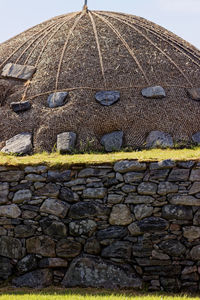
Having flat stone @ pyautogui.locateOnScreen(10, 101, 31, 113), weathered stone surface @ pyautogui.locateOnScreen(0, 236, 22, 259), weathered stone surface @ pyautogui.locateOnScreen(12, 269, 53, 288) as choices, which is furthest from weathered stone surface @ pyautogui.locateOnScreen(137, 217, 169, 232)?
flat stone @ pyautogui.locateOnScreen(10, 101, 31, 113)

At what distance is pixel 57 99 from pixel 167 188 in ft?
11.5

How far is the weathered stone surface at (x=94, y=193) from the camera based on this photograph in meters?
6.72

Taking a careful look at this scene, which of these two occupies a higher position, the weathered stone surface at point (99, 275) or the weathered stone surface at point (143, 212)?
the weathered stone surface at point (143, 212)

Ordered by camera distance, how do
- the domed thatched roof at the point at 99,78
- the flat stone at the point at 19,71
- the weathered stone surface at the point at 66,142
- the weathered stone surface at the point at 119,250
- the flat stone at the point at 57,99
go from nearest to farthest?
the weathered stone surface at the point at 119,250, the weathered stone surface at the point at 66,142, the domed thatched roof at the point at 99,78, the flat stone at the point at 57,99, the flat stone at the point at 19,71

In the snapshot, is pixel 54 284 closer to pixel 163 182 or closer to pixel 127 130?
pixel 163 182

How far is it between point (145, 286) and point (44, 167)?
7.78 feet

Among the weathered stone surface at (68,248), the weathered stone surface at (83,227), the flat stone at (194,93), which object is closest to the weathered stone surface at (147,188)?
the weathered stone surface at (83,227)

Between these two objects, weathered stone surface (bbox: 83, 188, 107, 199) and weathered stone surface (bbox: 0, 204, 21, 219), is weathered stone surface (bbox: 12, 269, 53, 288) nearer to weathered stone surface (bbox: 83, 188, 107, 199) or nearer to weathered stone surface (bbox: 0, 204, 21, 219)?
weathered stone surface (bbox: 0, 204, 21, 219)

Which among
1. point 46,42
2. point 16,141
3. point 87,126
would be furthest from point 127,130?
point 46,42

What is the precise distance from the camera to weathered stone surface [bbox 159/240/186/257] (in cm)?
643

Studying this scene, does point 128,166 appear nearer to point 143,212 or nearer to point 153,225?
point 143,212

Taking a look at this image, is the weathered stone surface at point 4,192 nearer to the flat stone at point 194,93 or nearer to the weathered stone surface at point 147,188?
the weathered stone surface at point 147,188

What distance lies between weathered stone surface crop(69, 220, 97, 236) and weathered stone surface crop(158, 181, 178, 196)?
1.12 meters

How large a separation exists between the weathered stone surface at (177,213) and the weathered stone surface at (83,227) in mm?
1087
